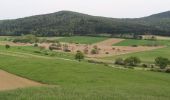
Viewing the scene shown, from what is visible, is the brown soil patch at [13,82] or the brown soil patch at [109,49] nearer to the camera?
the brown soil patch at [13,82]

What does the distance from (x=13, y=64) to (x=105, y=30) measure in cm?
13773

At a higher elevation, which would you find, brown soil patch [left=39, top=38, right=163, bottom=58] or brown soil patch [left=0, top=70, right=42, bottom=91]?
brown soil patch [left=0, top=70, right=42, bottom=91]

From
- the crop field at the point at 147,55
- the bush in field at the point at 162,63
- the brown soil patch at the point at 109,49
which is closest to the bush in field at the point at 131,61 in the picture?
the bush in field at the point at 162,63

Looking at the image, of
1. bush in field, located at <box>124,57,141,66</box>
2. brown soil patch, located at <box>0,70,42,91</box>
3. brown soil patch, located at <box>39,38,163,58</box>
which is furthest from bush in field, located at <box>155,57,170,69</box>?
brown soil patch, located at <box>0,70,42,91</box>

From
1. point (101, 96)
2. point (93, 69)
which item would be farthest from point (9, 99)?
point (93, 69)

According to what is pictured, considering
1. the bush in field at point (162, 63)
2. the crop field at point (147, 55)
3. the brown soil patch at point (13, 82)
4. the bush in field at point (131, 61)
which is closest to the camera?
the brown soil patch at point (13, 82)

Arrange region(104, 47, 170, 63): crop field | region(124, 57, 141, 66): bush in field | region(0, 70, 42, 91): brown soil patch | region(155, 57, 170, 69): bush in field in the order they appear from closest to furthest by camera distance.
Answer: region(0, 70, 42, 91): brown soil patch, region(155, 57, 170, 69): bush in field, region(124, 57, 141, 66): bush in field, region(104, 47, 170, 63): crop field

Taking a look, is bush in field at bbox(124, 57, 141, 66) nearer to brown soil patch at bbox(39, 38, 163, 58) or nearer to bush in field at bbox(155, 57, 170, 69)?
bush in field at bbox(155, 57, 170, 69)

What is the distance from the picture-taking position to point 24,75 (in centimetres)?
4703

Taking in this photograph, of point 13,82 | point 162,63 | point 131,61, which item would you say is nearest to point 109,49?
point 131,61

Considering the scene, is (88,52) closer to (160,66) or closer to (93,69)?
(160,66)

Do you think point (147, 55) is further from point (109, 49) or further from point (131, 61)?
point (131, 61)

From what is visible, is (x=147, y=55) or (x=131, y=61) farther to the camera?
(x=147, y=55)

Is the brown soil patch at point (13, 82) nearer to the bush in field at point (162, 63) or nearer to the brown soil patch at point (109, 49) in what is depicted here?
the bush in field at point (162, 63)
